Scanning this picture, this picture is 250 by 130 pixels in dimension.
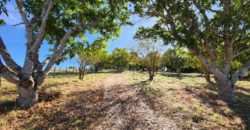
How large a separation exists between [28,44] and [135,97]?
287 inches

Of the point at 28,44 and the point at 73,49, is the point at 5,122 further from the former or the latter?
the point at 73,49

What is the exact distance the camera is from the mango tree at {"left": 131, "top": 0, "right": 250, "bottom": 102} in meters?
16.8

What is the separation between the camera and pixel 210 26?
57.6 ft

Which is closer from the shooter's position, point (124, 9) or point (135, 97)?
point (135, 97)

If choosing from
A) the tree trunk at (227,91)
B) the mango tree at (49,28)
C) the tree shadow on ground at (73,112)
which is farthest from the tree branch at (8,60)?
the tree trunk at (227,91)

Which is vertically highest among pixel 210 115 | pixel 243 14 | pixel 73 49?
pixel 243 14

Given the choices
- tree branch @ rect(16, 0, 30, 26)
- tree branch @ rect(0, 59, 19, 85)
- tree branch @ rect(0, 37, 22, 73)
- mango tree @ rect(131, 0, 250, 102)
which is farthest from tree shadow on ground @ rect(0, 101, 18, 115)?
mango tree @ rect(131, 0, 250, 102)

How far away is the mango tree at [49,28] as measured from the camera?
13953 mm

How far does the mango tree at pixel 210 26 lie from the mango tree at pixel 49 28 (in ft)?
8.28

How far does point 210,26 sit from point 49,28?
11.1 m

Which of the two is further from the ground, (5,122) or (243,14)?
(243,14)

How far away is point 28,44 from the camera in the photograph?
14586 millimetres

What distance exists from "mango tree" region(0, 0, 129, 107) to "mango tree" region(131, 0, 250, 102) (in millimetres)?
2523

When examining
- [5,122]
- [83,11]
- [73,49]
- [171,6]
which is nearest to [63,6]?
[83,11]
